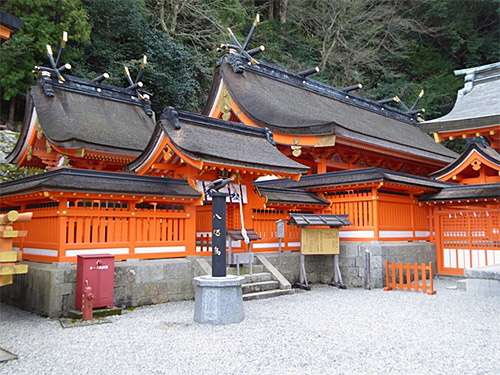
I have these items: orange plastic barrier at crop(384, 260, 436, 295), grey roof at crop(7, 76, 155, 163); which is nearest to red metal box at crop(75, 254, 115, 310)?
grey roof at crop(7, 76, 155, 163)

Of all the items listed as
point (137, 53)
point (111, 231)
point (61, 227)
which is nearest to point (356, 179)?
point (111, 231)

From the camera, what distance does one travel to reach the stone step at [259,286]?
9.39 m

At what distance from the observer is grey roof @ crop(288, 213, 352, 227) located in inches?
409

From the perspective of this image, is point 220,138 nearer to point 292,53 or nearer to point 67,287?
point 67,287

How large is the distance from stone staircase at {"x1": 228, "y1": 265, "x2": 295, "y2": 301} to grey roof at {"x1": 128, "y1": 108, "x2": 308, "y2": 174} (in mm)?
2534

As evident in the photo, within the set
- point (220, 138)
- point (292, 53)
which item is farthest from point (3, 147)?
point (292, 53)

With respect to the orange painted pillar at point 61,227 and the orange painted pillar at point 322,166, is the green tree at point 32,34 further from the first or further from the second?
the orange painted pillar at point 322,166

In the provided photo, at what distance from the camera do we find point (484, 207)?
40.5 ft

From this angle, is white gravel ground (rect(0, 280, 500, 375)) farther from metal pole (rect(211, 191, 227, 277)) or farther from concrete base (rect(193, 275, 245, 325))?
metal pole (rect(211, 191, 227, 277))

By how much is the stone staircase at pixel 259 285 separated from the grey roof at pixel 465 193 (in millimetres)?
5698

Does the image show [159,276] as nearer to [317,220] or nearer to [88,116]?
[317,220]

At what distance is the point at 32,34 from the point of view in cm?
2012

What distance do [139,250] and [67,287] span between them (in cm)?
167

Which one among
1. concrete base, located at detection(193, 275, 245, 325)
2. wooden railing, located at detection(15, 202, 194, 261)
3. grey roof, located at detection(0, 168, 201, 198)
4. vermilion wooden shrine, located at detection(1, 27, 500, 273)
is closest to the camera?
concrete base, located at detection(193, 275, 245, 325)
